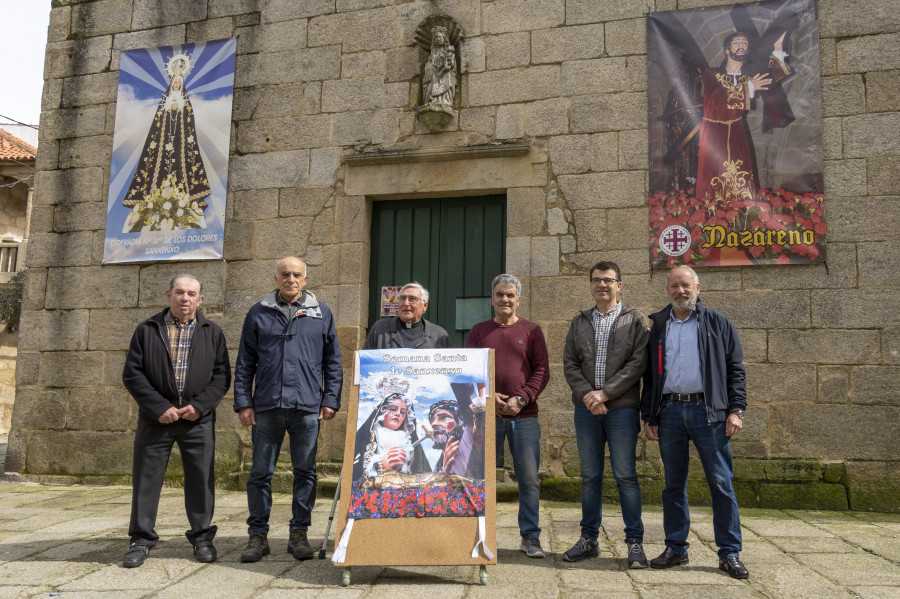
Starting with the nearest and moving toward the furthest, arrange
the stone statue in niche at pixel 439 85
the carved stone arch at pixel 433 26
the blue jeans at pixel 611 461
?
the blue jeans at pixel 611 461, the stone statue in niche at pixel 439 85, the carved stone arch at pixel 433 26

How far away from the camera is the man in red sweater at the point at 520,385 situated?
149 inches

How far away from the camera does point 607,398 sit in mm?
3646

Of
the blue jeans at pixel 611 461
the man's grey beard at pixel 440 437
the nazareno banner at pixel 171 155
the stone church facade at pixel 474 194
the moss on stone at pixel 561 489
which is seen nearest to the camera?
the man's grey beard at pixel 440 437

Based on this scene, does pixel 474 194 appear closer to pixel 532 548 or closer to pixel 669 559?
pixel 532 548

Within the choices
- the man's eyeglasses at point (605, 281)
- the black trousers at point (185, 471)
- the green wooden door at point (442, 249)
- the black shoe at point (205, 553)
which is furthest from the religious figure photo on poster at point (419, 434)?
the green wooden door at point (442, 249)

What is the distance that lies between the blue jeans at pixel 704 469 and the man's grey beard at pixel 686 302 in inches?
19.2

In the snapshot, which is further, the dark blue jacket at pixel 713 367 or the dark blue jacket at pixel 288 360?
the dark blue jacket at pixel 288 360

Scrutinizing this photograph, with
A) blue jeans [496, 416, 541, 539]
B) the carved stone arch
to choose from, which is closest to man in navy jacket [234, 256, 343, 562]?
blue jeans [496, 416, 541, 539]

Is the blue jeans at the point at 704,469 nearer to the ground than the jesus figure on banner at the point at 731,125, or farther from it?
nearer to the ground

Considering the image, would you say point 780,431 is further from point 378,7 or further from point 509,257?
point 378,7

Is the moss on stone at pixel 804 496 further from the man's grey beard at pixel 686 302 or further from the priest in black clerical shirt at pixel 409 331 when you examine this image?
the priest in black clerical shirt at pixel 409 331

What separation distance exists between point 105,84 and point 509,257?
172 inches

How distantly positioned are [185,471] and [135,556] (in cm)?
49

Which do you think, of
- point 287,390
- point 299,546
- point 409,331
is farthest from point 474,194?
point 299,546
